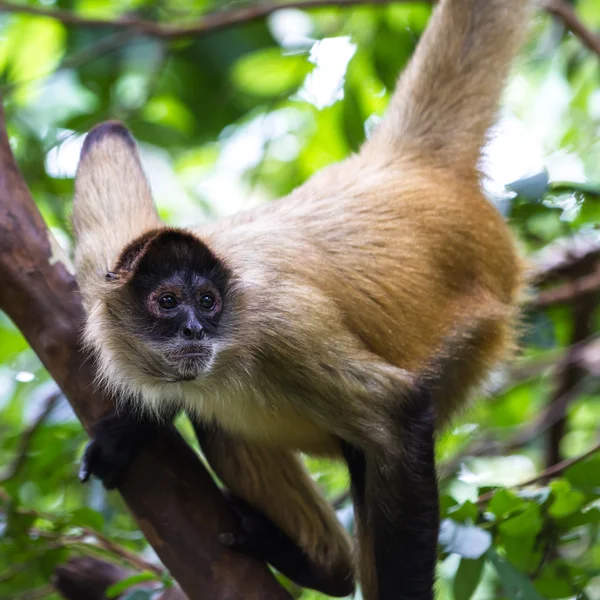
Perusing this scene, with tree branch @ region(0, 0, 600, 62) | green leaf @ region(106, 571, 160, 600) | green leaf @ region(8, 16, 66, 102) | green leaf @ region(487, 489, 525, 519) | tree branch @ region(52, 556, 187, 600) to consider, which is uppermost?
tree branch @ region(0, 0, 600, 62)

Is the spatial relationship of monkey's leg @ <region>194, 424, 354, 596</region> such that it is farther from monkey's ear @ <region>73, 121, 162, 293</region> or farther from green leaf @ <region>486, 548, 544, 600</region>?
green leaf @ <region>486, 548, 544, 600</region>

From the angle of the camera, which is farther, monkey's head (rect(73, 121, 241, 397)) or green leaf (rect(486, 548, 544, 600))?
monkey's head (rect(73, 121, 241, 397))

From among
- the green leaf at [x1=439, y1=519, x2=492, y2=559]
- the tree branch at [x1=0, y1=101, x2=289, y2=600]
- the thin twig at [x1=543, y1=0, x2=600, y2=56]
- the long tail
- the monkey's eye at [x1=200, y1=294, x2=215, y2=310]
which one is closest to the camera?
the green leaf at [x1=439, y1=519, x2=492, y2=559]

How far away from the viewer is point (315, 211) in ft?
16.0

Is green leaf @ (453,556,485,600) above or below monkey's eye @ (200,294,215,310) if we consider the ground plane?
below

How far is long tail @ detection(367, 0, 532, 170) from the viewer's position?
5.39m

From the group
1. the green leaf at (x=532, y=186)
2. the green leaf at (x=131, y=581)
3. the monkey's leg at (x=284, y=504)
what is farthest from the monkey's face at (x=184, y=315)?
the green leaf at (x=532, y=186)

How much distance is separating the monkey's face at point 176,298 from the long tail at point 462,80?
1663mm

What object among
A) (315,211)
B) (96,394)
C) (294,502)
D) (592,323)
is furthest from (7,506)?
(592,323)

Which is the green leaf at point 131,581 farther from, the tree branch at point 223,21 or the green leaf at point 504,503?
the tree branch at point 223,21

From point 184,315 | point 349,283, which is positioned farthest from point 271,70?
point 184,315

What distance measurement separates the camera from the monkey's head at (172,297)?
4348 mm

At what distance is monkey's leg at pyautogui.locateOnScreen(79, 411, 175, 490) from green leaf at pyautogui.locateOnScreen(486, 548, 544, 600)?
1.81 meters

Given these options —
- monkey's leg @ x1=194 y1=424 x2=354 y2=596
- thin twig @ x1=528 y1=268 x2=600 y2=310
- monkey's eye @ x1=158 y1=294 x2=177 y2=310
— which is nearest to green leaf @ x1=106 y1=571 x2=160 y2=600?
monkey's leg @ x1=194 y1=424 x2=354 y2=596
